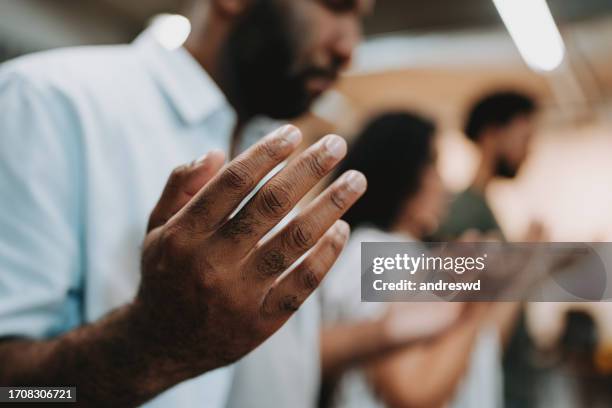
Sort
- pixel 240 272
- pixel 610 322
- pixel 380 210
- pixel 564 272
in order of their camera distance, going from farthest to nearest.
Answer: pixel 610 322 < pixel 380 210 < pixel 564 272 < pixel 240 272

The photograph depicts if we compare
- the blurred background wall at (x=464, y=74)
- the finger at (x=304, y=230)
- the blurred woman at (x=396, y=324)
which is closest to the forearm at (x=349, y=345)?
the blurred woman at (x=396, y=324)

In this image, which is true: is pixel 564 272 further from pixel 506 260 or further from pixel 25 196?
pixel 25 196

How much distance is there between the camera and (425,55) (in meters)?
2.66

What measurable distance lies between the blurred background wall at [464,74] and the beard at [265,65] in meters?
1.34

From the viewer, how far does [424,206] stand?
2.73 ft

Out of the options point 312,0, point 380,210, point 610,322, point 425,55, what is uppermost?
point 425,55

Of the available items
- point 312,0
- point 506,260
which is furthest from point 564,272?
point 312,0

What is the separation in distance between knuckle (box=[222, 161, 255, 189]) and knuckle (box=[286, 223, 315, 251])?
4 cm

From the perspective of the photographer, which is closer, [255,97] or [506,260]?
[506,260]

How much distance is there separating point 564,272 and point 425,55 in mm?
2357

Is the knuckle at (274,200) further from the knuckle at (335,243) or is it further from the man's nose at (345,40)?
the man's nose at (345,40)

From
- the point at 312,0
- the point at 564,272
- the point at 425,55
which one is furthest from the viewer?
the point at 425,55

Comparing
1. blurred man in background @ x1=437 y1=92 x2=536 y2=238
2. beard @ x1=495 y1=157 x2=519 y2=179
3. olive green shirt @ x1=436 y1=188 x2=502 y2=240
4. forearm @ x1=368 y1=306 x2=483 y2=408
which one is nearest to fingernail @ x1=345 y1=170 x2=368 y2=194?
forearm @ x1=368 y1=306 x2=483 y2=408

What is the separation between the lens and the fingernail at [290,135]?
26cm
